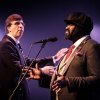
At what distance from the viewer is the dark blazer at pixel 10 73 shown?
147 inches

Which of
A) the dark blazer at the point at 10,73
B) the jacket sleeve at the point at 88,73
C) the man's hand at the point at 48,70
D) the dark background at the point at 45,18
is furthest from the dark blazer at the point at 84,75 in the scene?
the dark background at the point at 45,18

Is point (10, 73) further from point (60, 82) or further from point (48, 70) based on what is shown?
point (60, 82)

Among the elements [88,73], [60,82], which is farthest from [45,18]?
[60,82]

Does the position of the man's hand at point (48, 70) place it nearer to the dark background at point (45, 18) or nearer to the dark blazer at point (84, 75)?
the dark blazer at point (84, 75)

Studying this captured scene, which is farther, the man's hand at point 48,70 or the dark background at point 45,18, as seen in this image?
the dark background at point 45,18

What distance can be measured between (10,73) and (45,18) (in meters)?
1.70

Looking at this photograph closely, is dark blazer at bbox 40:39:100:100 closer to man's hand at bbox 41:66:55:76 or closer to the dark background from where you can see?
man's hand at bbox 41:66:55:76

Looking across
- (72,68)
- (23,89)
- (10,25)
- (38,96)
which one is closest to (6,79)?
(23,89)

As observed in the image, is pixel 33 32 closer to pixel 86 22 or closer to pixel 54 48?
pixel 54 48

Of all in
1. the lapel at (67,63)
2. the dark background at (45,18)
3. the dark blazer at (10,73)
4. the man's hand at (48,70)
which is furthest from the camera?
the dark background at (45,18)

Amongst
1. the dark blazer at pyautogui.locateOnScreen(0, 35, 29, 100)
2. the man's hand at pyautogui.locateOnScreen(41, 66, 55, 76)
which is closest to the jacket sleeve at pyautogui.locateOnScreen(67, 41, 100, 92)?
the man's hand at pyautogui.locateOnScreen(41, 66, 55, 76)

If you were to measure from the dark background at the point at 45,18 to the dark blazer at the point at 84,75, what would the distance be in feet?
7.51

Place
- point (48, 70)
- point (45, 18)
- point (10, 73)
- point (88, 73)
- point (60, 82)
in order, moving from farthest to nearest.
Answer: point (45, 18) < point (10, 73) < point (48, 70) < point (88, 73) < point (60, 82)

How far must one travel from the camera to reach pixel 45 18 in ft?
17.1
